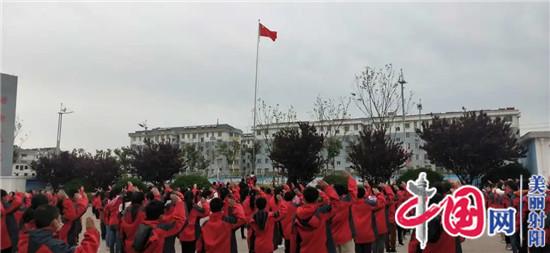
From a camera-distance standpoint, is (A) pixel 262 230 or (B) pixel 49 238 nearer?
(B) pixel 49 238

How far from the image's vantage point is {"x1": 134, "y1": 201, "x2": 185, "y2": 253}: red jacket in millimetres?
5020

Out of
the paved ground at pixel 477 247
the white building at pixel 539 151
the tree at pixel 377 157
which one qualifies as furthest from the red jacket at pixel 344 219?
the white building at pixel 539 151

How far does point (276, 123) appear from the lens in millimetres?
34281

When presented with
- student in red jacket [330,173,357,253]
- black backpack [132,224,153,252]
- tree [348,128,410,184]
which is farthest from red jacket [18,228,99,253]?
tree [348,128,410,184]

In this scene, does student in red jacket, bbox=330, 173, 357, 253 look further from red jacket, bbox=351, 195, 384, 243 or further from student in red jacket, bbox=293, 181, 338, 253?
student in red jacket, bbox=293, 181, 338, 253

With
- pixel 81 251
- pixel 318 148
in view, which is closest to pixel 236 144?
pixel 318 148

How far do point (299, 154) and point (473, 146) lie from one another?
1052cm

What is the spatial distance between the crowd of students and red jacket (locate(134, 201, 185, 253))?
0.01 meters

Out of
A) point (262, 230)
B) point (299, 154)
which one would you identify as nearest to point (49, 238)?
point (262, 230)

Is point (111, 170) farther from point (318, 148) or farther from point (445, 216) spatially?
point (445, 216)

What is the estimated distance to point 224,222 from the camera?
609cm

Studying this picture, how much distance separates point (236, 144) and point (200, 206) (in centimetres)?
4956

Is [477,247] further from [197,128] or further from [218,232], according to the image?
[197,128]

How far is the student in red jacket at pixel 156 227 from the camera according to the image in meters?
4.93
